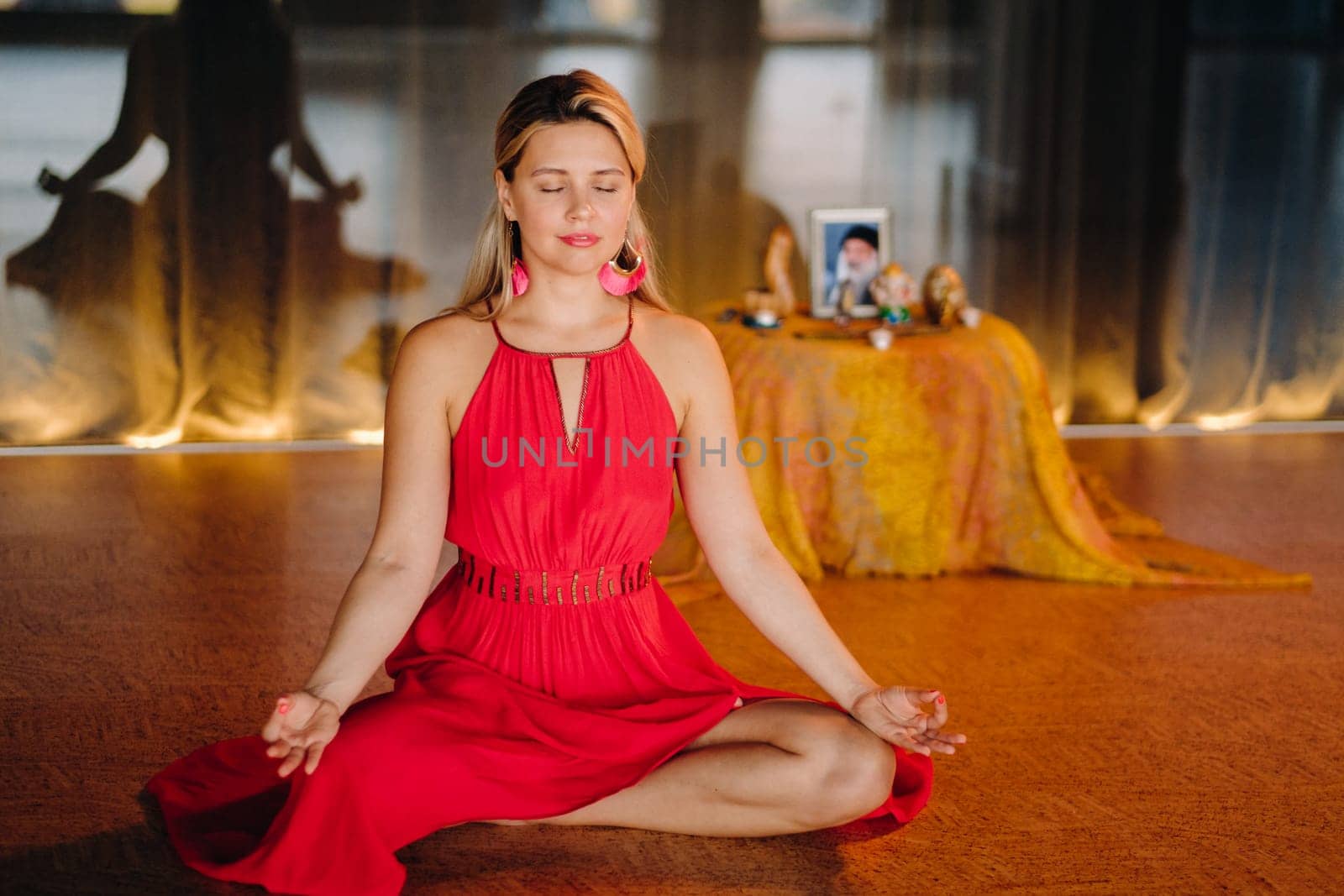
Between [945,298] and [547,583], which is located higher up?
[945,298]

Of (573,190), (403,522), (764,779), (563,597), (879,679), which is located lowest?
(879,679)

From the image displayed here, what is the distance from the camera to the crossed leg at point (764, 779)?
2043mm

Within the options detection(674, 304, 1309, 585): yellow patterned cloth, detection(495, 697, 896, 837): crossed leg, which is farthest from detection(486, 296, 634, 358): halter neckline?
detection(674, 304, 1309, 585): yellow patterned cloth

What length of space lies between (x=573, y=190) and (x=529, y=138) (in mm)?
95

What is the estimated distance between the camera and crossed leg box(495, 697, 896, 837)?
6.70ft

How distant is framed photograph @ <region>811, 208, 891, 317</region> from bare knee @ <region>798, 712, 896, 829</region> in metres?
2.22

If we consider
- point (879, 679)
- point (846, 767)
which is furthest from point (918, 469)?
point (846, 767)

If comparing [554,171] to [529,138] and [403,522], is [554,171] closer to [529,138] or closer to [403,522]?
[529,138]

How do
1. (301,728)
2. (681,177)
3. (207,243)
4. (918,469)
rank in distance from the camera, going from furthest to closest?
(681,177) < (207,243) < (918,469) < (301,728)

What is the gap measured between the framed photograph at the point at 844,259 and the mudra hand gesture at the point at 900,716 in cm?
223

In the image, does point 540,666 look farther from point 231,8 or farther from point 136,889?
point 231,8

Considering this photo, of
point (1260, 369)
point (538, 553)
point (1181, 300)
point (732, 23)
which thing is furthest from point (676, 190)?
point (538, 553)

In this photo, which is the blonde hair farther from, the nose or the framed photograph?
the framed photograph

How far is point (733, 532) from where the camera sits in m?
2.16
